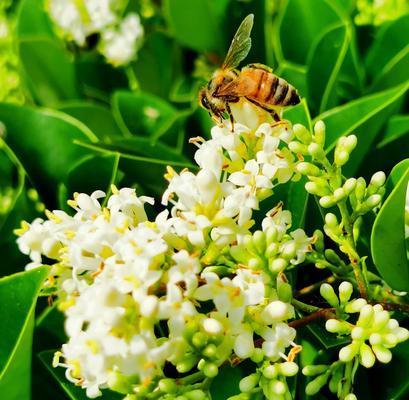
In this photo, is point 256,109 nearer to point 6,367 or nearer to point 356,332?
point 356,332

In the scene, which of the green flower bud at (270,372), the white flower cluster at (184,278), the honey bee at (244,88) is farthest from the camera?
the honey bee at (244,88)

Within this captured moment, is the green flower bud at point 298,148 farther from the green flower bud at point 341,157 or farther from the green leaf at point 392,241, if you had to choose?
the green leaf at point 392,241

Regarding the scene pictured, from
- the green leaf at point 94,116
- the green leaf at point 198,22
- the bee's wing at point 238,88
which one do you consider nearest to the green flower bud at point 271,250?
the bee's wing at point 238,88

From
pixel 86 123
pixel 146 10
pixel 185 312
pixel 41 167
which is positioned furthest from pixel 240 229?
pixel 146 10

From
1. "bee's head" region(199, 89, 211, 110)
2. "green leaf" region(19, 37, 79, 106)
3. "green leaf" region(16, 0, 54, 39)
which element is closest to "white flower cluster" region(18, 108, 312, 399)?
"bee's head" region(199, 89, 211, 110)

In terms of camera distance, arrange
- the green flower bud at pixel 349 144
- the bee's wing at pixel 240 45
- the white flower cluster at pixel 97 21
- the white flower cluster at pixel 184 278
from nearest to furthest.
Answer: the white flower cluster at pixel 184 278
the green flower bud at pixel 349 144
the bee's wing at pixel 240 45
the white flower cluster at pixel 97 21

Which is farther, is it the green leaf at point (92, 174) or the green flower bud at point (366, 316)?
the green leaf at point (92, 174)

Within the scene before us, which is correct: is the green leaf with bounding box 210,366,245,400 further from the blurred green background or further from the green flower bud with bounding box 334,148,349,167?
the green flower bud with bounding box 334,148,349,167
